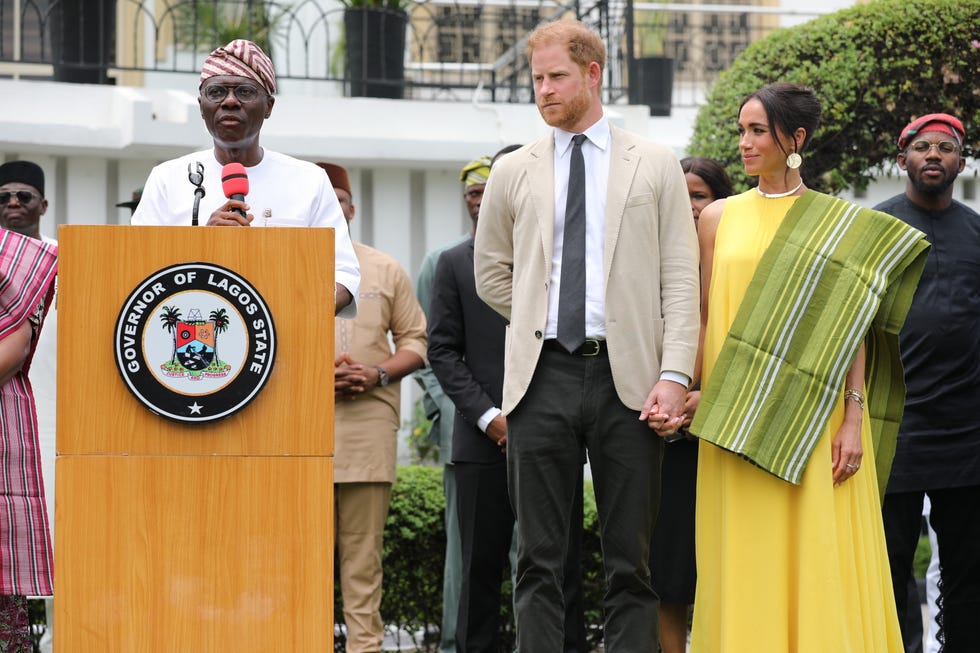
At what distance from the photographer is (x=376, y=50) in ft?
37.1

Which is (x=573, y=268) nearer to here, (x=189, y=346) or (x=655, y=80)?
(x=189, y=346)

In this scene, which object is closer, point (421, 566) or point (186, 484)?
point (186, 484)

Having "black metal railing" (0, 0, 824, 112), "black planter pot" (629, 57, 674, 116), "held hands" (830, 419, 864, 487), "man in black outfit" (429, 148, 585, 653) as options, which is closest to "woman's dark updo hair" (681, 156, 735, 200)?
"man in black outfit" (429, 148, 585, 653)

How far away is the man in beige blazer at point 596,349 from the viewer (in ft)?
16.0

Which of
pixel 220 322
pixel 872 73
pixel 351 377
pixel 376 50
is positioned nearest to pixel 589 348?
pixel 220 322

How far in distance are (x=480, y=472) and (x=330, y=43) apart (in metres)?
6.94

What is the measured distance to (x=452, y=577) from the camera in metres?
6.94

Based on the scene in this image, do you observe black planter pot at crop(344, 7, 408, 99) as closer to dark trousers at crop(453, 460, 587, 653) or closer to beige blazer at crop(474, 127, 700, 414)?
dark trousers at crop(453, 460, 587, 653)

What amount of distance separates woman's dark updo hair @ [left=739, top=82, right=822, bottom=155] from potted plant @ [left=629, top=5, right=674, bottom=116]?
7.75m

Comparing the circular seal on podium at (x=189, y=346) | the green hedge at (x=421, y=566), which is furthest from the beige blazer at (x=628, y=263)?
the green hedge at (x=421, y=566)

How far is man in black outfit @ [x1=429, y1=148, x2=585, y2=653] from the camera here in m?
6.23

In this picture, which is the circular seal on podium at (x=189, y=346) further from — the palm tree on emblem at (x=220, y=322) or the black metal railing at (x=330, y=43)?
the black metal railing at (x=330, y=43)

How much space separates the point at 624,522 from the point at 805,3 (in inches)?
464

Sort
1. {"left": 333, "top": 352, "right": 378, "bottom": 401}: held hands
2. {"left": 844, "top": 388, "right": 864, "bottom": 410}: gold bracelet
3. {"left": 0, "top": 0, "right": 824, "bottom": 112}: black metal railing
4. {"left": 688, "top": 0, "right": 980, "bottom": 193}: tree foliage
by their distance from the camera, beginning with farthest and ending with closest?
1. {"left": 0, "top": 0, "right": 824, "bottom": 112}: black metal railing
2. {"left": 688, "top": 0, "right": 980, "bottom": 193}: tree foliage
3. {"left": 333, "top": 352, "right": 378, "bottom": 401}: held hands
4. {"left": 844, "top": 388, "right": 864, "bottom": 410}: gold bracelet
